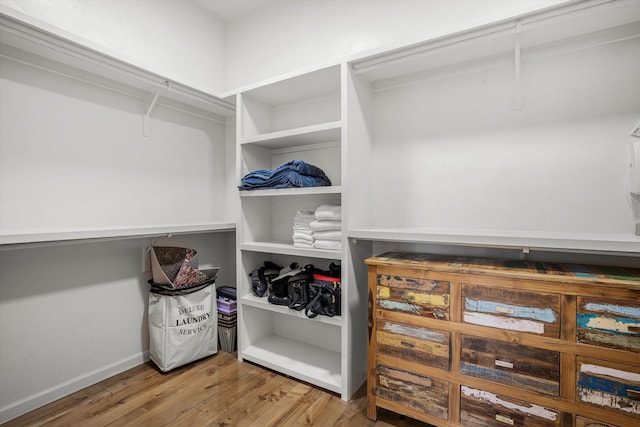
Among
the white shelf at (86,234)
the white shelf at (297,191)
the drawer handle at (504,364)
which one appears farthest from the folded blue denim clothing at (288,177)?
the drawer handle at (504,364)

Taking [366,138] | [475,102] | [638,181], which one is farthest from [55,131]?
[638,181]

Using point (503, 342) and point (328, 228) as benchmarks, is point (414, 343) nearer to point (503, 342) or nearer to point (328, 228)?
point (503, 342)

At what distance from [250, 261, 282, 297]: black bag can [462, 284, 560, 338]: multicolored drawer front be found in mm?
1365

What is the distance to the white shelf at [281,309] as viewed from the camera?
182 centimetres

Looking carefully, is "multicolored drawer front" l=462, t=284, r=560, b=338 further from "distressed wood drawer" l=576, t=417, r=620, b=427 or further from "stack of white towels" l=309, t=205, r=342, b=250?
"stack of white towels" l=309, t=205, r=342, b=250

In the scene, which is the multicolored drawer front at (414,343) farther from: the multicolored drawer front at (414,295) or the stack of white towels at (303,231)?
the stack of white towels at (303,231)

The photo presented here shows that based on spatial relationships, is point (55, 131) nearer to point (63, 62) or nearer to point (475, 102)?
point (63, 62)

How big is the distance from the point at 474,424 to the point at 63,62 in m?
2.91

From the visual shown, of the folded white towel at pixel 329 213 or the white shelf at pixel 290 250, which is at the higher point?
the folded white towel at pixel 329 213

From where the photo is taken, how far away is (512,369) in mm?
1281

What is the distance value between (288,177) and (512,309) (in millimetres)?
1379

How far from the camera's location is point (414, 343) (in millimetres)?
1482

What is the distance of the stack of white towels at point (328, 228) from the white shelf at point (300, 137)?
486 mm

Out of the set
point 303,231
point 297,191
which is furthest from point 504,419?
point 297,191
